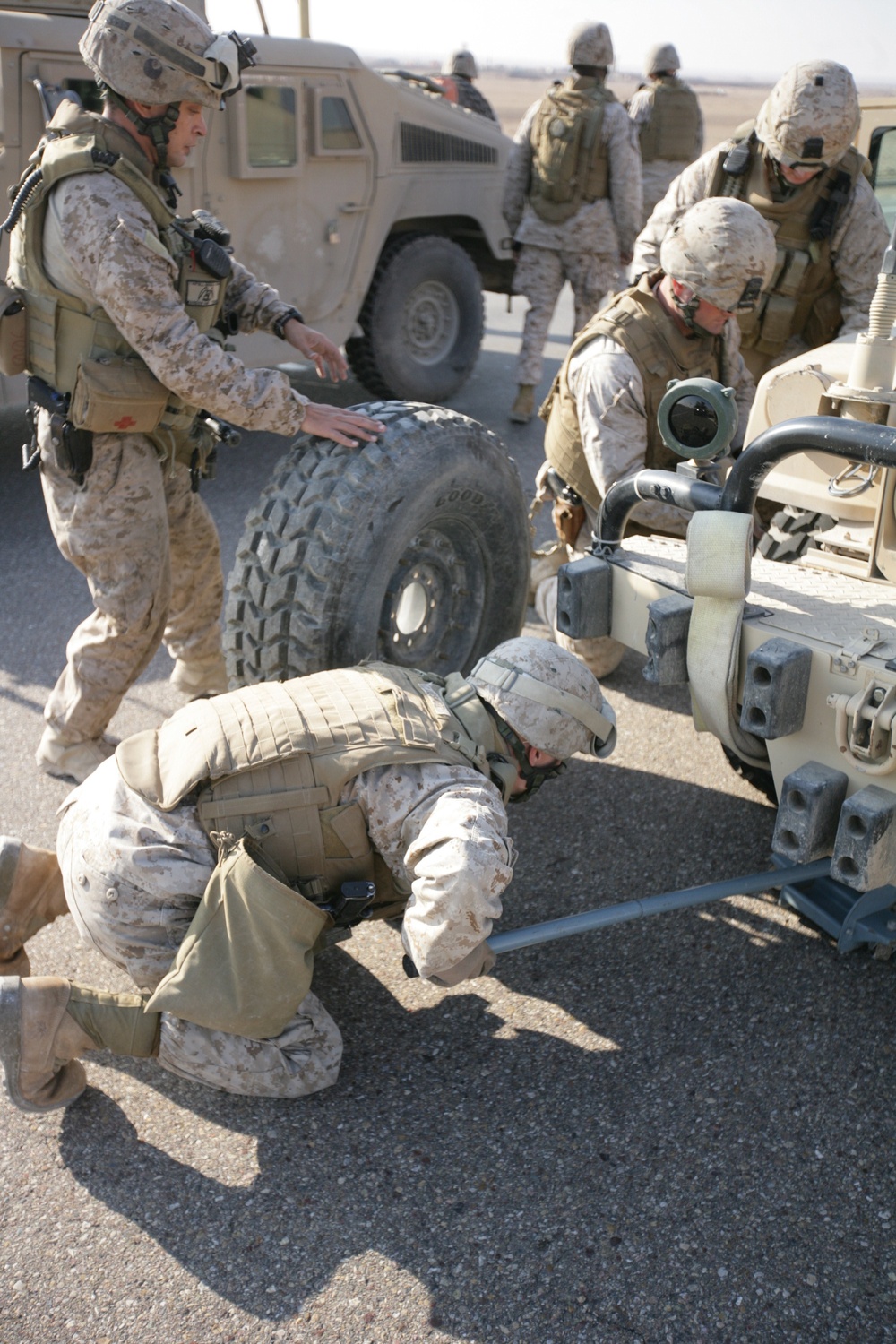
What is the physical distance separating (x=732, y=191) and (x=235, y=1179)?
386 cm

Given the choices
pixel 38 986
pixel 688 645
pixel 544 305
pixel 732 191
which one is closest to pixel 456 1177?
pixel 38 986

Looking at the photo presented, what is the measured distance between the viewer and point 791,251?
4543 millimetres

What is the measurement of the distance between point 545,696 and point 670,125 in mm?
8723

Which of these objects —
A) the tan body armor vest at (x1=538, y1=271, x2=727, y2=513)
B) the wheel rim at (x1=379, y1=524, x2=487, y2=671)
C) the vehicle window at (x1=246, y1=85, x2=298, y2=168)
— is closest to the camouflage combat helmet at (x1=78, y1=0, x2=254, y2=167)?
the wheel rim at (x1=379, y1=524, x2=487, y2=671)

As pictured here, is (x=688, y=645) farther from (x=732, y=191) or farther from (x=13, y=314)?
(x=732, y=191)

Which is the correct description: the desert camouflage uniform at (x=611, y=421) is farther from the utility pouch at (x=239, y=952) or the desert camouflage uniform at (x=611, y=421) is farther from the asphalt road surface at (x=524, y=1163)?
the utility pouch at (x=239, y=952)

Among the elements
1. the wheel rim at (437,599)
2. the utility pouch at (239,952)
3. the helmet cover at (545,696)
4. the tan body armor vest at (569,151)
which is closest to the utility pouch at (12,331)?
the wheel rim at (437,599)

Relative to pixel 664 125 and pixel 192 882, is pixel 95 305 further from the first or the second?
pixel 664 125

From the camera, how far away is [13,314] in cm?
316

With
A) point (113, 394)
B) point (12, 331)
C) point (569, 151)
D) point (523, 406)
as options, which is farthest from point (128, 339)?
point (569, 151)

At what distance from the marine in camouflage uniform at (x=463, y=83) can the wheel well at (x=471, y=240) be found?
9.45 feet

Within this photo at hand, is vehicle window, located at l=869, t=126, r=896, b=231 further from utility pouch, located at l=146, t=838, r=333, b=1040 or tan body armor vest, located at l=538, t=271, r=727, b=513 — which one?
utility pouch, located at l=146, t=838, r=333, b=1040

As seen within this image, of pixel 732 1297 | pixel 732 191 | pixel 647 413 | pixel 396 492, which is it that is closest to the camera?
pixel 732 1297

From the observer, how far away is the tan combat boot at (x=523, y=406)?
7223mm
